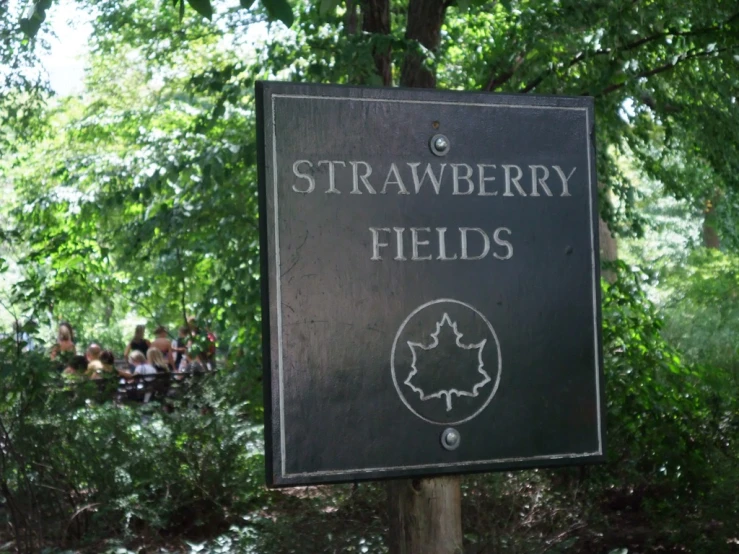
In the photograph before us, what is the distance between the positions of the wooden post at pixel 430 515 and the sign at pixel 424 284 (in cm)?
27

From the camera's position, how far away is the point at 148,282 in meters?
9.02

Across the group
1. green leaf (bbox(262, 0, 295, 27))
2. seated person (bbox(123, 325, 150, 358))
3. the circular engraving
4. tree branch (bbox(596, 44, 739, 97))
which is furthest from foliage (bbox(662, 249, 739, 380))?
the circular engraving

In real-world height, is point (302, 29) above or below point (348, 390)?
above

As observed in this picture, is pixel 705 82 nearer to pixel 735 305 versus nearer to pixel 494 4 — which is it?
pixel 494 4

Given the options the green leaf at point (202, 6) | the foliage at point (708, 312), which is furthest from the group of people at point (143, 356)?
the foliage at point (708, 312)

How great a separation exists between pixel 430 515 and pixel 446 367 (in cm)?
49

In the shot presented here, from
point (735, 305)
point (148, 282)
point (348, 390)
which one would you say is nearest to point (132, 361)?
point (148, 282)

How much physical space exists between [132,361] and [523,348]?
34.4 ft

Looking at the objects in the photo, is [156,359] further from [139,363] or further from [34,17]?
[34,17]

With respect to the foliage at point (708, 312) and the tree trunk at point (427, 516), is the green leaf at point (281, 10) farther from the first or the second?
the foliage at point (708, 312)

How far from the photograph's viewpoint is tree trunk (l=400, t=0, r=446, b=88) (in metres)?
6.36

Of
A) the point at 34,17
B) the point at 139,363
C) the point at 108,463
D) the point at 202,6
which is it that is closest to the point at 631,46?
the point at 202,6

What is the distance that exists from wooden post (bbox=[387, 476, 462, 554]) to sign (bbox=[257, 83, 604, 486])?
0.27 metres

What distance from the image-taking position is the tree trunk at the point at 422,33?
20.9ft
